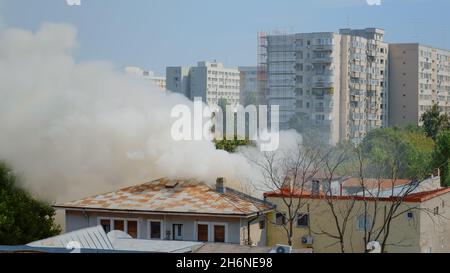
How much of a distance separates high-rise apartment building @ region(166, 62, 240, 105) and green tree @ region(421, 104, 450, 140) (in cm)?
213

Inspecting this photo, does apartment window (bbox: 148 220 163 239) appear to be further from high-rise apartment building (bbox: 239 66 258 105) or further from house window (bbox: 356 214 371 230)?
high-rise apartment building (bbox: 239 66 258 105)

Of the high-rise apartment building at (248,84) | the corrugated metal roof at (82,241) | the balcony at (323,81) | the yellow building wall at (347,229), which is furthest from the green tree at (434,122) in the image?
the corrugated metal roof at (82,241)

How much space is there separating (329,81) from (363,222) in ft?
13.1

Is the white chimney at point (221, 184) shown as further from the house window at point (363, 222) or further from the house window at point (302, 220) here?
the house window at point (363, 222)

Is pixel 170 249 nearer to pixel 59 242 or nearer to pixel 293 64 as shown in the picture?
pixel 59 242

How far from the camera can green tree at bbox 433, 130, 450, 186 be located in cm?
746

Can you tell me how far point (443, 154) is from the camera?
8.02 metres

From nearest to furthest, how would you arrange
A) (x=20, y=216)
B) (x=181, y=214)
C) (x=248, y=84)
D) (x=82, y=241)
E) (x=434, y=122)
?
(x=82, y=241), (x=181, y=214), (x=20, y=216), (x=248, y=84), (x=434, y=122)

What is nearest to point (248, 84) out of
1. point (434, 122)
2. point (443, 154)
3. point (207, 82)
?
point (207, 82)

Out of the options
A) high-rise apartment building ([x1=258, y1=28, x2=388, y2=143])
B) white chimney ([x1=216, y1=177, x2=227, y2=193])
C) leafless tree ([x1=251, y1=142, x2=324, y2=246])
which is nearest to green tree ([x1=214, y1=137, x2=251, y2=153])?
leafless tree ([x1=251, y1=142, x2=324, y2=246])

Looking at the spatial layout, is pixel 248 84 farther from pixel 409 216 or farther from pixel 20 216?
pixel 409 216

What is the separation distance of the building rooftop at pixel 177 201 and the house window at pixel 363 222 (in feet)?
1.59
